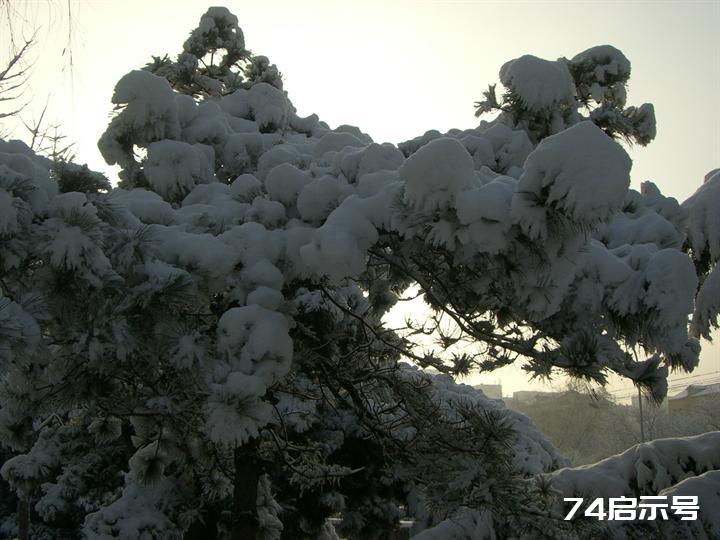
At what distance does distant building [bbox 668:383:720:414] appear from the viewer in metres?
48.3

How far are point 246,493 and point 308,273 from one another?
93.5 inches

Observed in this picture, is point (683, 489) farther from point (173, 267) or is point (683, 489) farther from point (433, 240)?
point (173, 267)

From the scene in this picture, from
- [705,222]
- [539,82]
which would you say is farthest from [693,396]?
[539,82]

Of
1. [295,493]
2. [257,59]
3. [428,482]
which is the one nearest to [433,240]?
[428,482]

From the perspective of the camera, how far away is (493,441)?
4.36 meters

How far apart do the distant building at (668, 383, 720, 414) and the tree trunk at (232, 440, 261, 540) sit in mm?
48960

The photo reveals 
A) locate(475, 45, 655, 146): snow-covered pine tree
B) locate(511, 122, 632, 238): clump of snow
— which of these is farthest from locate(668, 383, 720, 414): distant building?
locate(511, 122, 632, 238): clump of snow

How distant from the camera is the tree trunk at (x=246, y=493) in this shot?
16.2ft

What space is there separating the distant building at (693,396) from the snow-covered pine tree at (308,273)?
48786mm

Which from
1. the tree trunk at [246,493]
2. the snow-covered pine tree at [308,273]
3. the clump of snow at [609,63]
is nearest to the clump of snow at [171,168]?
the snow-covered pine tree at [308,273]

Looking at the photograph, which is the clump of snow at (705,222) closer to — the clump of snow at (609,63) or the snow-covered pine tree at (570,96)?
the snow-covered pine tree at (570,96)

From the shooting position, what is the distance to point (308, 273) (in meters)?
3.61

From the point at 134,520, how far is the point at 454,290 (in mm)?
5644

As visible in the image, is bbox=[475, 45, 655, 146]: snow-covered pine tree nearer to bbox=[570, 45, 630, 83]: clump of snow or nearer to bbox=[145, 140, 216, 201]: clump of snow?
bbox=[570, 45, 630, 83]: clump of snow
